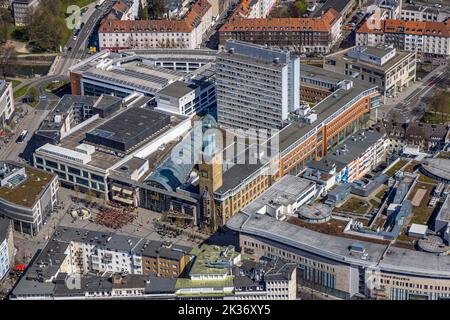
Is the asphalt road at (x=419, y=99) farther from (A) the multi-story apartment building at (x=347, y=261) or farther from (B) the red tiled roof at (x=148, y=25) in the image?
(B) the red tiled roof at (x=148, y=25)

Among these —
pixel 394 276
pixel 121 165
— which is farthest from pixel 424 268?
pixel 121 165

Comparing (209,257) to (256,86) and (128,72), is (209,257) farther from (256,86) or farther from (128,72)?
(128,72)

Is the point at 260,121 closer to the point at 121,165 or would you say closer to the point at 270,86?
the point at 270,86

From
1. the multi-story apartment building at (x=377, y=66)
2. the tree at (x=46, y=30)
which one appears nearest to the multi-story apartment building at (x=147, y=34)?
the tree at (x=46, y=30)

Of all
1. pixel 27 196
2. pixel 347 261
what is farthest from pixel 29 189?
pixel 347 261

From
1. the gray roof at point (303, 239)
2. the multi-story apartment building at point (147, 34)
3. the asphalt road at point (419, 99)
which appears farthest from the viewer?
the multi-story apartment building at point (147, 34)
